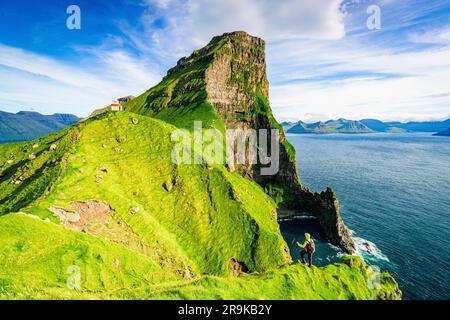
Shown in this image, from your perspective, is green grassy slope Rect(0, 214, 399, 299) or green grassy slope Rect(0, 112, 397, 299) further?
green grassy slope Rect(0, 112, 397, 299)

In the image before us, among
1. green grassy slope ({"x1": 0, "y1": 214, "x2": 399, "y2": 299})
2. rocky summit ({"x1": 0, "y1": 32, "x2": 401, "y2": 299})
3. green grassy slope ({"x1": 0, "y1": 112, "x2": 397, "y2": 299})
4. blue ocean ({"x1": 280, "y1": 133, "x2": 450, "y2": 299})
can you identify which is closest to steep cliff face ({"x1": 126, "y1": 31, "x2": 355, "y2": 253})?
rocky summit ({"x1": 0, "y1": 32, "x2": 401, "y2": 299})

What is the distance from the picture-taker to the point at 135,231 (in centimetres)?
5925

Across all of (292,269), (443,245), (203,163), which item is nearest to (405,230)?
(443,245)

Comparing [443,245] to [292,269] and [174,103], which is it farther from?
[174,103]

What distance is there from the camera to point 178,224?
7719cm

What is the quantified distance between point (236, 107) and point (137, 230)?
133944 millimetres

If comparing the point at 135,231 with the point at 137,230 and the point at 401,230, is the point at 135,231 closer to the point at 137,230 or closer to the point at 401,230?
the point at 137,230

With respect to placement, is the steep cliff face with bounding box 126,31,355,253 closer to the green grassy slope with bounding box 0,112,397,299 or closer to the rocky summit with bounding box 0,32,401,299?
the rocky summit with bounding box 0,32,401,299

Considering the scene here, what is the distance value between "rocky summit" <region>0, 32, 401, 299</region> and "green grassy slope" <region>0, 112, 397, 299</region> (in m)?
0.20

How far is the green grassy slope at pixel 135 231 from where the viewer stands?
76.4 feet

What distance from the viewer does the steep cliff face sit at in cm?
15262

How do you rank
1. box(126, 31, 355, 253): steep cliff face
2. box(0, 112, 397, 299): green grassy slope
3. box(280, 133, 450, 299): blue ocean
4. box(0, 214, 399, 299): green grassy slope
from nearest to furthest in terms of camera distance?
box(0, 214, 399, 299): green grassy slope → box(0, 112, 397, 299): green grassy slope → box(280, 133, 450, 299): blue ocean → box(126, 31, 355, 253): steep cliff face

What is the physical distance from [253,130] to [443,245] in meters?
117

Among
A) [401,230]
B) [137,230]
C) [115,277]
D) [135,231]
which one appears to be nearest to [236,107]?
[401,230]
